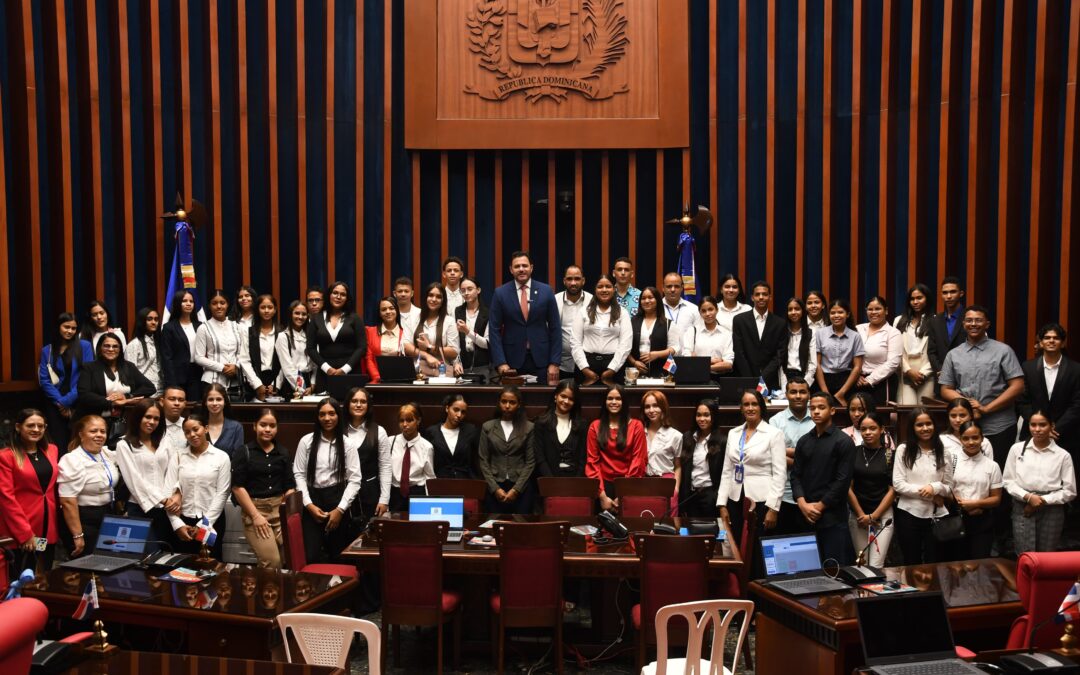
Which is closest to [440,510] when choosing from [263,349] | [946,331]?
[263,349]

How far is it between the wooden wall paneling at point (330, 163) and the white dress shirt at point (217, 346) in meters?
2.12

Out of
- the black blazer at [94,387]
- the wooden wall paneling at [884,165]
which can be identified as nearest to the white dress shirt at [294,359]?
the black blazer at [94,387]

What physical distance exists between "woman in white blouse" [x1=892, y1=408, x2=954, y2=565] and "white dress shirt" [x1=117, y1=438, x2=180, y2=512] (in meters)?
4.31

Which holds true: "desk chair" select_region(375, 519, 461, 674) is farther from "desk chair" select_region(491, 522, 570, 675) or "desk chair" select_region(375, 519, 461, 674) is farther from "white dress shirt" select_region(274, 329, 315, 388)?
"white dress shirt" select_region(274, 329, 315, 388)

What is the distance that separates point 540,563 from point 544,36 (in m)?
6.09

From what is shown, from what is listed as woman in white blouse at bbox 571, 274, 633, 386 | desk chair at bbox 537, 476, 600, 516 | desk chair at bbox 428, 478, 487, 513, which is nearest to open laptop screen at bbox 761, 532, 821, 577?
desk chair at bbox 537, 476, 600, 516

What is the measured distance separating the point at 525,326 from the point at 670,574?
2895 millimetres

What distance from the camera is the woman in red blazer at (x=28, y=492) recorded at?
5.71 meters

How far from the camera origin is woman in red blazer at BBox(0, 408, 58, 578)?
5.71m

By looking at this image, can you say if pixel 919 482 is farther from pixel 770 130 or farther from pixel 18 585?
pixel 18 585

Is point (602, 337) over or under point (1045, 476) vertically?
over

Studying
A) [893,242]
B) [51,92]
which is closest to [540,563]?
[893,242]

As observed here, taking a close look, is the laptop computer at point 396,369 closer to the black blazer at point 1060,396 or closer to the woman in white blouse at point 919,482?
the woman in white blouse at point 919,482

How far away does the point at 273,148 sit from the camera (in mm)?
9430
